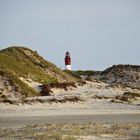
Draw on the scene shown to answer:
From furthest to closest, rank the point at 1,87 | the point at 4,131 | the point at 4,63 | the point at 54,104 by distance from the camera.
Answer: the point at 4,63
the point at 1,87
the point at 54,104
the point at 4,131

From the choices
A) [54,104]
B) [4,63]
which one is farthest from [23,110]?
[4,63]

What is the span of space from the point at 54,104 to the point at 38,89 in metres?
8.52

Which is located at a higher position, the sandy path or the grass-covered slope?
the grass-covered slope

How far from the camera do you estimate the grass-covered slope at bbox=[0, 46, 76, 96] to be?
114 ft

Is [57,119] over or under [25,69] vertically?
under

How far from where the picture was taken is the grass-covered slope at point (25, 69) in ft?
114

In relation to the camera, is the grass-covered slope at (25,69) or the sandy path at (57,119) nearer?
the sandy path at (57,119)

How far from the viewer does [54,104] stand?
28359 millimetres

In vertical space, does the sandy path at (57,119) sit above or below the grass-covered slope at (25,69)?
below

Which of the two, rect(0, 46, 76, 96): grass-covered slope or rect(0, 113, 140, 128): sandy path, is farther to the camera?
rect(0, 46, 76, 96): grass-covered slope

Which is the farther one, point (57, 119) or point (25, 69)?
point (25, 69)

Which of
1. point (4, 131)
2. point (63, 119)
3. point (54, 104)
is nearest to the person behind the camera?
point (4, 131)

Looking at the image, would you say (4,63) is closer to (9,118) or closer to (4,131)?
(9,118)

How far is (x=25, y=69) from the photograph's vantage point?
41.8m
